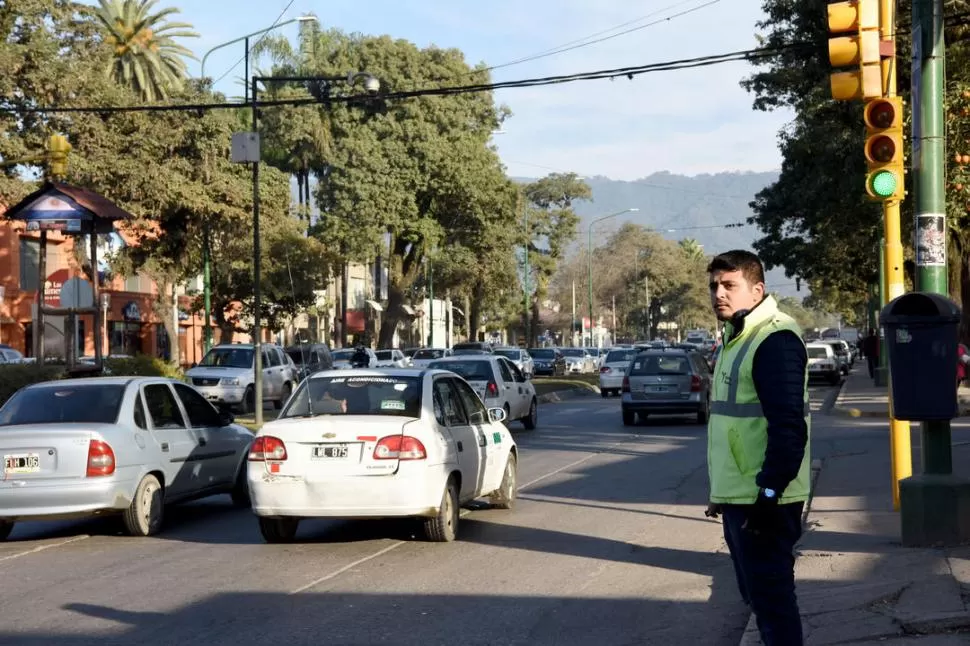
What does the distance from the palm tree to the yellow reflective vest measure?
5321 cm

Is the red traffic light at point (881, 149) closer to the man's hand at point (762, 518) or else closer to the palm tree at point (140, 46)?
the man's hand at point (762, 518)

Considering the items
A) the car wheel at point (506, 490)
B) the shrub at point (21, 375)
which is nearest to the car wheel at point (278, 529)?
the car wheel at point (506, 490)

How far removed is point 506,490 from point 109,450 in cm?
412

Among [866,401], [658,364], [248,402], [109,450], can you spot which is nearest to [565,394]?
[866,401]

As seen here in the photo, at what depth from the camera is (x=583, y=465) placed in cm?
1873

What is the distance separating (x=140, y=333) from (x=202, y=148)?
81.4ft

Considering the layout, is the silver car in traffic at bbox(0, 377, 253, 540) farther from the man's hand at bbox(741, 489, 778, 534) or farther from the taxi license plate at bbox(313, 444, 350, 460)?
the man's hand at bbox(741, 489, 778, 534)

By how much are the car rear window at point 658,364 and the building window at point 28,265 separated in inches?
1322

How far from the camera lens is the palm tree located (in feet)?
189

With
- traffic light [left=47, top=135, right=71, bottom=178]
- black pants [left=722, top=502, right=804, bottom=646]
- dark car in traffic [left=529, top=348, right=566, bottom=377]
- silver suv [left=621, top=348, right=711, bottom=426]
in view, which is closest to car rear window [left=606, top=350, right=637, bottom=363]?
silver suv [left=621, top=348, right=711, bottom=426]

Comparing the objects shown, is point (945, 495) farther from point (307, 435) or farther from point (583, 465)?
point (583, 465)

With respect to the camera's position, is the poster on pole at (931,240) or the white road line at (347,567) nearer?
the white road line at (347,567)

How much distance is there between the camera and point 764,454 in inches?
218

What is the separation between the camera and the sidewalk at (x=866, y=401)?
28388mm
